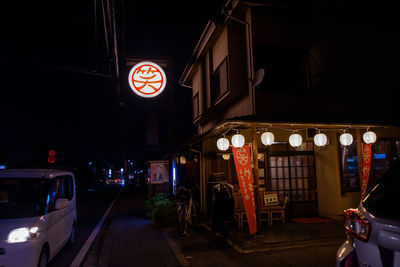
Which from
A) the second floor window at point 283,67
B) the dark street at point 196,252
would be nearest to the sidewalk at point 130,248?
the dark street at point 196,252

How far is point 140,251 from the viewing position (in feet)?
23.8

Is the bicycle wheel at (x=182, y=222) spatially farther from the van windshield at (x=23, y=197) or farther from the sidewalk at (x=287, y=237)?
the van windshield at (x=23, y=197)

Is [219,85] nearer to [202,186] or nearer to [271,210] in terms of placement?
[202,186]

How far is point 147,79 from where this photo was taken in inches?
444

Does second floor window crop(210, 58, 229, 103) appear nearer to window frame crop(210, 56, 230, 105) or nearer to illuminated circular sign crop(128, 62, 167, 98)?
window frame crop(210, 56, 230, 105)

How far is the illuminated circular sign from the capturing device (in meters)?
11.1

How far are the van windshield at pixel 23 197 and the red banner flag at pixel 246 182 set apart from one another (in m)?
5.11

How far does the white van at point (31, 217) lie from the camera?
456 cm

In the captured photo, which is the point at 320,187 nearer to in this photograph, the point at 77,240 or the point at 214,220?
the point at 214,220

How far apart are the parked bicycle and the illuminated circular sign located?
439cm

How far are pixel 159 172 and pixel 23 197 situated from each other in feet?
23.7

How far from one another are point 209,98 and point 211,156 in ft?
11.6

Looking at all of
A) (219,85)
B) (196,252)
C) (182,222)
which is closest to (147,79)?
(219,85)

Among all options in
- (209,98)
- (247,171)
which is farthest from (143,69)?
(247,171)
